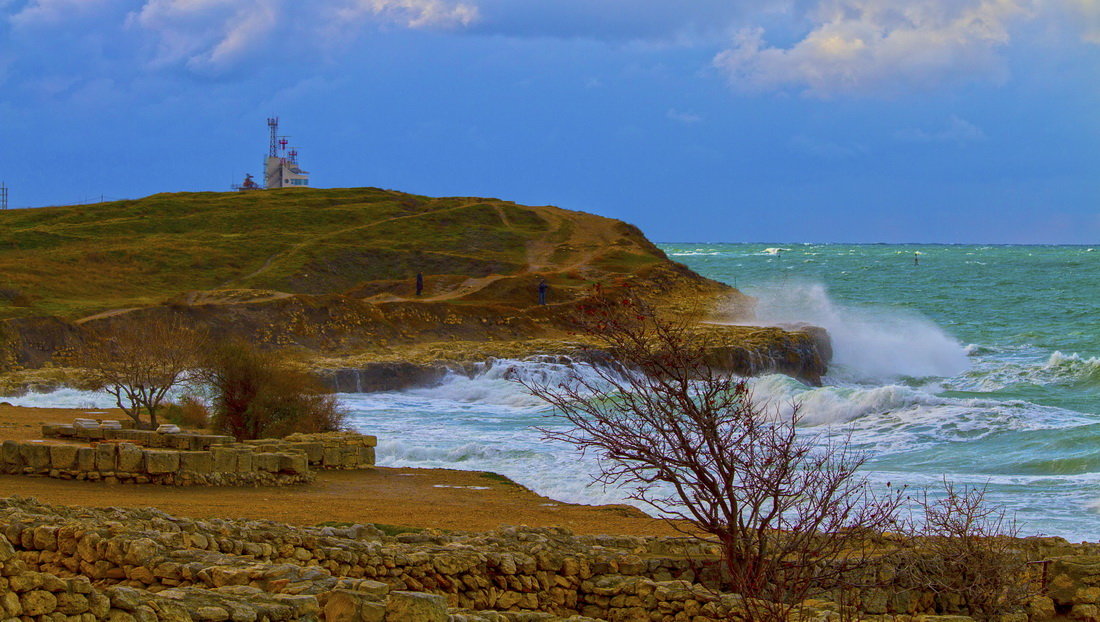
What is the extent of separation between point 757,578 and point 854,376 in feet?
130

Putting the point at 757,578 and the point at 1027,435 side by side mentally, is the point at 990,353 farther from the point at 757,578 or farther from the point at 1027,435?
the point at 757,578

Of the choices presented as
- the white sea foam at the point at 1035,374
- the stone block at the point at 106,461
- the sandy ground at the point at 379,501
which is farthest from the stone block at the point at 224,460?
the white sea foam at the point at 1035,374

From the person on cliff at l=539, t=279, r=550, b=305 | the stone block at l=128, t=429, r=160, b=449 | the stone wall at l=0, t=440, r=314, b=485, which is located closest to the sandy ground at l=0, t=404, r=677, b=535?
the stone wall at l=0, t=440, r=314, b=485

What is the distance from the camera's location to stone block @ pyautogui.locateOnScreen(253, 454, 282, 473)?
20.8 meters

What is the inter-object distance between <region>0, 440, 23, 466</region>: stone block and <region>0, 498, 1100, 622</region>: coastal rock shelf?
25.2ft

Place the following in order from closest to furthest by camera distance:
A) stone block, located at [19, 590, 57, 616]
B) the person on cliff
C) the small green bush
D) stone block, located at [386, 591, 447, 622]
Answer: stone block, located at [19, 590, 57, 616] → stone block, located at [386, 591, 447, 622] → the small green bush → the person on cliff

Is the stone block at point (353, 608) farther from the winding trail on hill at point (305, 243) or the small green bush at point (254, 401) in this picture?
the winding trail on hill at point (305, 243)

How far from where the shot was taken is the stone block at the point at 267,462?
20.8 m

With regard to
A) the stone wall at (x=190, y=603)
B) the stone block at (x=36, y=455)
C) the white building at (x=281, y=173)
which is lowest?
the stone wall at (x=190, y=603)

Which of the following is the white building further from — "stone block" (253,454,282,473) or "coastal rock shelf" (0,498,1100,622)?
"coastal rock shelf" (0,498,1100,622)

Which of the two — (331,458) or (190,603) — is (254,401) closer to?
(331,458)

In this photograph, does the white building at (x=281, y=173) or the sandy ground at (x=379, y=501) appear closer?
the sandy ground at (x=379, y=501)

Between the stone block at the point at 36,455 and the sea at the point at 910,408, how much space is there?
725cm

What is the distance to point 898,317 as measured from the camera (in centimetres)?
6259
